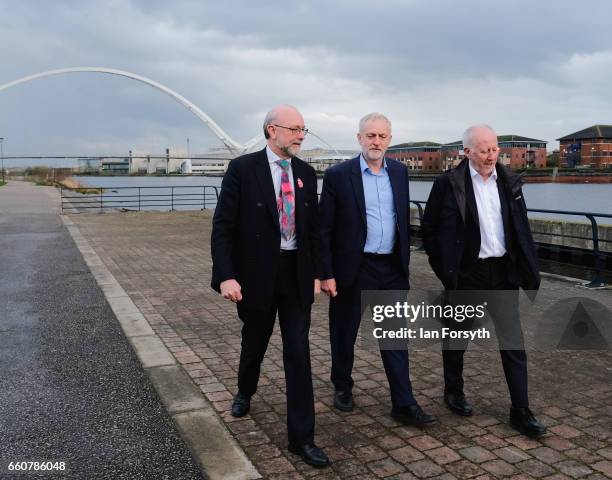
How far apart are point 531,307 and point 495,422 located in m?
3.69

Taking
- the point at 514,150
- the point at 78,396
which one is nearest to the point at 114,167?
the point at 514,150

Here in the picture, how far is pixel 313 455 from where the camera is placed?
323 centimetres

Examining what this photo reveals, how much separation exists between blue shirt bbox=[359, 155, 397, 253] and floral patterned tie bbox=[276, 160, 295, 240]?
58 cm

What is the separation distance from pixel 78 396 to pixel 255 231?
1.88 m

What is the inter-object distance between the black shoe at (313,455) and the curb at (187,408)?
268 mm

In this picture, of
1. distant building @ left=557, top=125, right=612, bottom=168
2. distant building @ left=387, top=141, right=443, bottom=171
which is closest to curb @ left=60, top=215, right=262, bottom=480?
distant building @ left=387, top=141, right=443, bottom=171

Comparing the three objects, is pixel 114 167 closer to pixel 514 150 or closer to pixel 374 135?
pixel 514 150

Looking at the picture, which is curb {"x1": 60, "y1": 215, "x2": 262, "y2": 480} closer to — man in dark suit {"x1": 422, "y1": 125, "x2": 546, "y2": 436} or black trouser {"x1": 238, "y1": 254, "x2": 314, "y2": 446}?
black trouser {"x1": 238, "y1": 254, "x2": 314, "y2": 446}

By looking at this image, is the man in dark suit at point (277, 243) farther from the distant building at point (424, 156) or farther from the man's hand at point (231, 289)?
the distant building at point (424, 156)

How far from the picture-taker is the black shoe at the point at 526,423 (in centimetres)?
356

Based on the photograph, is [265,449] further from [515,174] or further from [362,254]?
[515,174]

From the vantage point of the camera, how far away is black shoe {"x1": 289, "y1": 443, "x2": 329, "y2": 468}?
3203 mm

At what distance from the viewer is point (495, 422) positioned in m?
3.81

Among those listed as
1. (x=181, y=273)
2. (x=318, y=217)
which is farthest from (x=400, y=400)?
(x=181, y=273)
